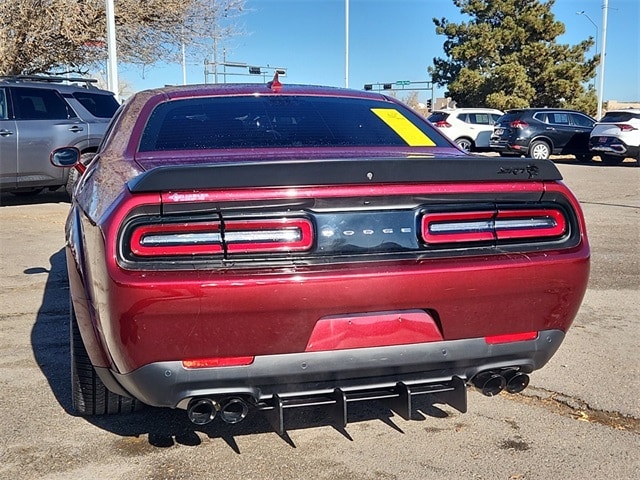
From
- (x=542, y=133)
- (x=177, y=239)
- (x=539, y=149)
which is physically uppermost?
(x=542, y=133)

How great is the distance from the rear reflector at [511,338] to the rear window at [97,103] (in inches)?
373

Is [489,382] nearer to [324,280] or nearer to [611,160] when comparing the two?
[324,280]

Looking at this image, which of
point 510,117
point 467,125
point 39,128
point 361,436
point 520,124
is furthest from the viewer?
point 467,125

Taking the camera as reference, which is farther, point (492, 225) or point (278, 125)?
point (278, 125)

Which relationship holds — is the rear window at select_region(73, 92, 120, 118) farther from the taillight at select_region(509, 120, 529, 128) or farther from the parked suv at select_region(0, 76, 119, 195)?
the taillight at select_region(509, 120, 529, 128)

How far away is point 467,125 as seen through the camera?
2291 centimetres

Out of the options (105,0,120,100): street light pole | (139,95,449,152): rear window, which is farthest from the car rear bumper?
(105,0,120,100): street light pole

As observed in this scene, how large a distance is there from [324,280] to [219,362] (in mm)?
458

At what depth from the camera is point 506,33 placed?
38688mm

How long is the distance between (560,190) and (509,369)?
713 mm

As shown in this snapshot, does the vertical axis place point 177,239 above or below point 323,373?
above

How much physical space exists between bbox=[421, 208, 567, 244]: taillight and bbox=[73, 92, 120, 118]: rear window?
935cm

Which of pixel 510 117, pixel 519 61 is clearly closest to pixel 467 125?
pixel 510 117

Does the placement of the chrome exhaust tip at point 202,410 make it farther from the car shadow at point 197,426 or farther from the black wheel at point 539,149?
the black wheel at point 539,149
